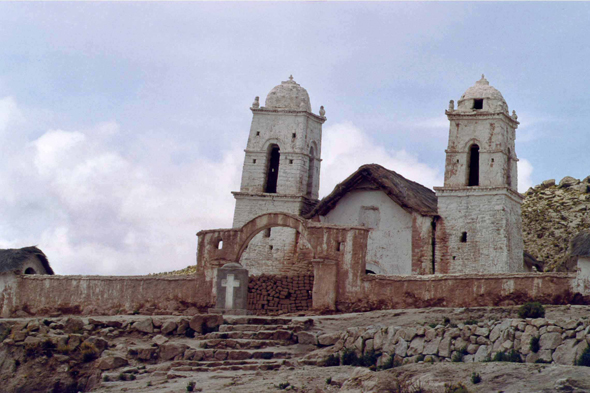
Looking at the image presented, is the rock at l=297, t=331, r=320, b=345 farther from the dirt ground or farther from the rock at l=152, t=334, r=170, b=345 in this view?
the rock at l=152, t=334, r=170, b=345

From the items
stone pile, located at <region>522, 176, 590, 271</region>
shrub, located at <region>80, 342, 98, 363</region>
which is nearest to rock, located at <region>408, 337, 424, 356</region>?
shrub, located at <region>80, 342, 98, 363</region>

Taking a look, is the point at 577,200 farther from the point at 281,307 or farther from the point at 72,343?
the point at 72,343

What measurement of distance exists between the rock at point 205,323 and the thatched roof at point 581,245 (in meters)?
8.26

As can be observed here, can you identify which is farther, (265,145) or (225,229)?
(265,145)

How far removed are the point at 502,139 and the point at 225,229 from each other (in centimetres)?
1138

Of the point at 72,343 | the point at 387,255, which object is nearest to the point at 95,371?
the point at 72,343

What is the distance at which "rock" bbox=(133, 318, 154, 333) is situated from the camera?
21359mm

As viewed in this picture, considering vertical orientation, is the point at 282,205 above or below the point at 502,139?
below

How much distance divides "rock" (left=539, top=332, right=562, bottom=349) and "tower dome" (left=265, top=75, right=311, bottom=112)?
752 inches

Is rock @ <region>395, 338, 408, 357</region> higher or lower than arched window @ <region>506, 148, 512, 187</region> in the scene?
lower

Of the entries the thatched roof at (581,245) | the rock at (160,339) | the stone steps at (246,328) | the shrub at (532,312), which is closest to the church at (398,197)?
the thatched roof at (581,245)

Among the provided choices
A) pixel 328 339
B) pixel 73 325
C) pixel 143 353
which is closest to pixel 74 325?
pixel 73 325

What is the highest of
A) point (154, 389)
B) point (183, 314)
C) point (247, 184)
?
point (247, 184)

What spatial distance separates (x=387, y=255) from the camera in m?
31.5
